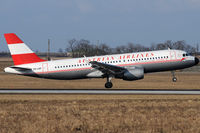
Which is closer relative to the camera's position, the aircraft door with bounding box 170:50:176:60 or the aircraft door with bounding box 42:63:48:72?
the aircraft door with bounding box 170:50:176:60

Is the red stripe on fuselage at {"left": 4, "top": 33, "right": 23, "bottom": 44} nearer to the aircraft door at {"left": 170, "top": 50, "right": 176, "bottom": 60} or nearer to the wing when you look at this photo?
the wing

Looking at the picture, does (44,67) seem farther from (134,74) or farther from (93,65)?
(134,74)

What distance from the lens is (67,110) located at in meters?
22.0

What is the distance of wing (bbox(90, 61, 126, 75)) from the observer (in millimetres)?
37906

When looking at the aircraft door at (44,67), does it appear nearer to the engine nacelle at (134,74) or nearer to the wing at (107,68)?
the wing at (107,68)

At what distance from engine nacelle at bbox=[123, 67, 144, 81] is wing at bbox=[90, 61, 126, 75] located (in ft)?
2.23

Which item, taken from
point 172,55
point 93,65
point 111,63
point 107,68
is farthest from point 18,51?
point 172,55

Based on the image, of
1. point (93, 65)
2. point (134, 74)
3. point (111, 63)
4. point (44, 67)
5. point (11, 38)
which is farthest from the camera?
point (11, 38)

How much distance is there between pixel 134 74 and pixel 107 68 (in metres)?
3.16

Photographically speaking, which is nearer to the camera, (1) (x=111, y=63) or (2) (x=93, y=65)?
(2) (x=93, y=65)

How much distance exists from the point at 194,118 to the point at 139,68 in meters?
20.4

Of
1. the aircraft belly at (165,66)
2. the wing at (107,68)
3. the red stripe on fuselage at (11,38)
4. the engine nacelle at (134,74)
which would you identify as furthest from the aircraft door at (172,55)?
the red stripe on fuselage at (11,38)

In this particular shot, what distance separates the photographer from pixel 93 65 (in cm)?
3872

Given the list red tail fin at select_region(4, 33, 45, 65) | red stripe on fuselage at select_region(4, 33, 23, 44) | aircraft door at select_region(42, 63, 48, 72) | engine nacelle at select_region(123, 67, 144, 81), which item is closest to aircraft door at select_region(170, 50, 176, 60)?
engine nacelle at select_region(123, 67, 144, 81)
